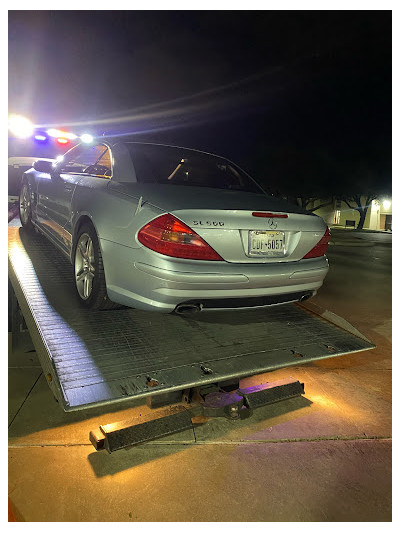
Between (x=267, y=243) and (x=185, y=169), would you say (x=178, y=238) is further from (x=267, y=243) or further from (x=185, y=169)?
(x=185, y=169)

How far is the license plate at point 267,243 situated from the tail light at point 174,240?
0.35 m

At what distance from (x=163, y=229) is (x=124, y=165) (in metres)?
0.97

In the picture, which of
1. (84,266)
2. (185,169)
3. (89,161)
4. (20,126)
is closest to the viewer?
(84,266)

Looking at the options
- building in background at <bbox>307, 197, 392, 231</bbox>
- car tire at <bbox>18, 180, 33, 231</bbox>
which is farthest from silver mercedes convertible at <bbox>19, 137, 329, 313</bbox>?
building in background at <bbox>307, 197, 392, 231</bbox>

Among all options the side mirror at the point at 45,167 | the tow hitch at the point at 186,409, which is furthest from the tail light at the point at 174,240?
the side mirror at the point at 45,167

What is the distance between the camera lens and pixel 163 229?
2.65 m

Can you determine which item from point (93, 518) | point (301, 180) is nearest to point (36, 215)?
point (93, 518)

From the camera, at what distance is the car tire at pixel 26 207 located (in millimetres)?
5758

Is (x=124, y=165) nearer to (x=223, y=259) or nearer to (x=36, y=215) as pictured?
(x=223, y=259)

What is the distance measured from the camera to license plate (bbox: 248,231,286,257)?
287 centimetres

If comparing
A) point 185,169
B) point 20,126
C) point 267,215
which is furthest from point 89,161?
point 20,126

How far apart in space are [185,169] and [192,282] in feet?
4.57

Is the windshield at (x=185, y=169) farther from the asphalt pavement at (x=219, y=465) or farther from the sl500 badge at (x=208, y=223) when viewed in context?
the asphalt pavement at (x=219, y=465)

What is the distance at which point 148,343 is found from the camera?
9.64 feet
